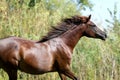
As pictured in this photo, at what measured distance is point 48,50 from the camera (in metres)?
7.91

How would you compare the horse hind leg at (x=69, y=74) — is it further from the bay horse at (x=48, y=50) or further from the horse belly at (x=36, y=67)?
the horse belly at (x=36, y=67)

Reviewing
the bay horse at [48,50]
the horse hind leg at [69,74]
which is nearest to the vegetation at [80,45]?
the bay horse at [48,50]

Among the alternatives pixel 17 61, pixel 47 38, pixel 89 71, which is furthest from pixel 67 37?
pixel 89 71

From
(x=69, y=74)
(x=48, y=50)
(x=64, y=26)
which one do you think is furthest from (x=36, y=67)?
(x=64, y=26)

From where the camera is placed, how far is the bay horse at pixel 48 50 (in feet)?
24.5

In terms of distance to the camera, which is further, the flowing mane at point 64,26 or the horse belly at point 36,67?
the flowing mane at point 64,26

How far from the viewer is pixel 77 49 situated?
1045 centimetres

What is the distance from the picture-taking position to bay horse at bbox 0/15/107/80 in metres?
7.47

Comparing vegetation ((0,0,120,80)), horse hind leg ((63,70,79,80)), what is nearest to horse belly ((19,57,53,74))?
horse hind leg ((63,70,79,80))

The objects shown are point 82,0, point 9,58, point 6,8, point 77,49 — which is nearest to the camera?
point 9,58

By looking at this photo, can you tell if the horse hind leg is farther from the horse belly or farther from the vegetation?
the vegetation

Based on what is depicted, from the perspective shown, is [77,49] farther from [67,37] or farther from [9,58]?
[9,58]

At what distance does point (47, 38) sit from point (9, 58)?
1126mm

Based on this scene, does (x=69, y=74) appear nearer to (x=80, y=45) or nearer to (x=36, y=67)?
(x=36, y=67)
